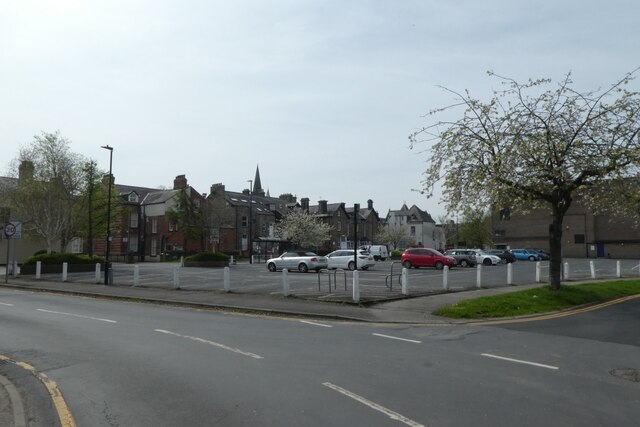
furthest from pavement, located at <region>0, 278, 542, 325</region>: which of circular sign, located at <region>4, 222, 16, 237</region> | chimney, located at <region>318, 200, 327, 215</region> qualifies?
chimney, located at <region>318, 200, 327, 215</region>

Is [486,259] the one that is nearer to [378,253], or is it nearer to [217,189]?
[378,253]

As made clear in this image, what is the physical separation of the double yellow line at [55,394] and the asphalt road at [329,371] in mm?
112

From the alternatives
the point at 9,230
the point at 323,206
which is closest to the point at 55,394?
the point at 9,230

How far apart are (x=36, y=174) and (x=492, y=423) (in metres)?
43.3

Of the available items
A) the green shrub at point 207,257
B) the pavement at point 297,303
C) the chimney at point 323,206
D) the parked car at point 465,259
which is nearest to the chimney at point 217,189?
the chimney at point 323,206

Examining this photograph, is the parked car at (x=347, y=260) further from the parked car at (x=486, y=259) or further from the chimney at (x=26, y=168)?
the chimney at (x=26, y=168)

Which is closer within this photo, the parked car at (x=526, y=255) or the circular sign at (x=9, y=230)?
the circular sign at (x=9, y=230)

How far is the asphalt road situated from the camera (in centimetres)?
542

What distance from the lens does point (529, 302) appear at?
15766 mm

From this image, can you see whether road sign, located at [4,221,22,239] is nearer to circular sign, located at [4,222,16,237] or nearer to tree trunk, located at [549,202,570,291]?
circular sign, located at [4,222,16,237]

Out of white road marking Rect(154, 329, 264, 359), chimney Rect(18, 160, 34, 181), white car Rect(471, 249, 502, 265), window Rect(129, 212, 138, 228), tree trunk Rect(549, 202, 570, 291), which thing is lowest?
white road marking Rect(154, 329, 264, 359)

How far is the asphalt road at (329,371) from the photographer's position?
17.8 feet

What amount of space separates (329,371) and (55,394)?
372 cm

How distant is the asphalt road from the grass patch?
1744mm
